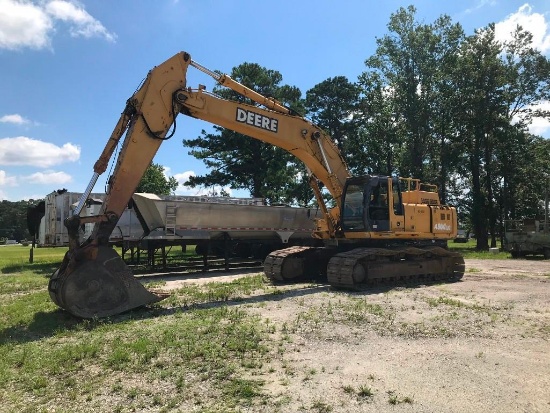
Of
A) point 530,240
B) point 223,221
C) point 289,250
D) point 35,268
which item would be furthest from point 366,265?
point 530,240

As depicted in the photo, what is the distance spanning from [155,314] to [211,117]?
487 cm

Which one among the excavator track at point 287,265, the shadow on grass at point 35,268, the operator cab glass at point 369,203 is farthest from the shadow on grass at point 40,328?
the shadow on grass at point 35,268

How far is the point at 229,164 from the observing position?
3712 centimetres

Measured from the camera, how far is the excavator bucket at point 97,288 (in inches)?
331

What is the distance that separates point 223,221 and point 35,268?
872cm

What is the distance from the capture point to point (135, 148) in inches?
387

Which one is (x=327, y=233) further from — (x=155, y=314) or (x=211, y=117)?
(x=155, y=314)

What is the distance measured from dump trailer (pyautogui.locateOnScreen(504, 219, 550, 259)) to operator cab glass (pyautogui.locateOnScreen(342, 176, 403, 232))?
51.9 ft

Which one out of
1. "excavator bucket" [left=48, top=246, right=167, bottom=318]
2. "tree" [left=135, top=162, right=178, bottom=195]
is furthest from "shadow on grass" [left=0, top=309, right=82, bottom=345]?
"tree" [left=135, top=162, right=178, bottom=195]

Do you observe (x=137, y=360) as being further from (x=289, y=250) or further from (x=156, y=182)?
(x=156, y=182)

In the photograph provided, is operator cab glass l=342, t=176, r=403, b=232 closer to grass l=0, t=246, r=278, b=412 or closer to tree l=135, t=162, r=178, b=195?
grass l=0, t=246, r=278, b=412

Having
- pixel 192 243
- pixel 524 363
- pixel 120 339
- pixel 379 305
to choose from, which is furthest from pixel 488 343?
pixel 192 243

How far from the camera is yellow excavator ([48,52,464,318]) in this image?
8797mm

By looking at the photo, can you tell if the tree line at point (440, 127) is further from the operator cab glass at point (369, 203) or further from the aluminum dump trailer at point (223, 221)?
the operator cab glass at point (369, 203)
